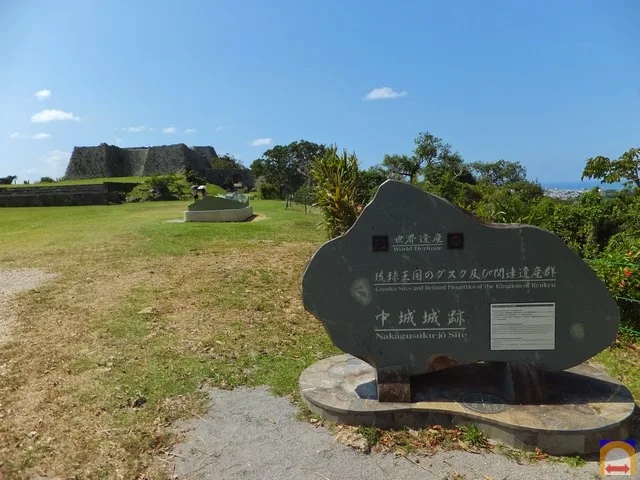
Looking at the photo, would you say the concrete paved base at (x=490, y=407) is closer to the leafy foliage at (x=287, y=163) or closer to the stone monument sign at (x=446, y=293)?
the stone monument sign at (x=446, y=293)

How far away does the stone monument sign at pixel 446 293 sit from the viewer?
3121mm

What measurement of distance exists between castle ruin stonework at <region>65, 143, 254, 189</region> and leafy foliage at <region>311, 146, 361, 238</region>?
49.5m

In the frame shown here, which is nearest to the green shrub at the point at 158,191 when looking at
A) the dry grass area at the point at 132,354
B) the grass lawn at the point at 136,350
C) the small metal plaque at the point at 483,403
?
the grass lawn at the point at 136,350

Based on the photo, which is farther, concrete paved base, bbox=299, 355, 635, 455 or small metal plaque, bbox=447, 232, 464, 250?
small metal plaque, bbox=447, 232, 464, 250

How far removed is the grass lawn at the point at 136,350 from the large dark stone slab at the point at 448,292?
107cm

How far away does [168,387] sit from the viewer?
3.93m

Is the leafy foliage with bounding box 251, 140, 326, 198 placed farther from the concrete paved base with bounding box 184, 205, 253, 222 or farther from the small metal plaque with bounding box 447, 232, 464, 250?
the small metal plaque with bounding box 447, 232, 464, 250

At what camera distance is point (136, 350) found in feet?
15.8

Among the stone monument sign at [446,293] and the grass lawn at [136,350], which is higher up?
the stone monument sign at [446,293]

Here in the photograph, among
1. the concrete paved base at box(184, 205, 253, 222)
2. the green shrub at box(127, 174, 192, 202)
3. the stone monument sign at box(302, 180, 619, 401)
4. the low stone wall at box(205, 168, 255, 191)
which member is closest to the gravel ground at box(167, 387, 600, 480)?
the stone monument sign at box(302, 180, 619, 401)

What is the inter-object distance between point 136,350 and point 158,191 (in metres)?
33.1

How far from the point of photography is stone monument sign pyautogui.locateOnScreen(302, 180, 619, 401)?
10.2 ft

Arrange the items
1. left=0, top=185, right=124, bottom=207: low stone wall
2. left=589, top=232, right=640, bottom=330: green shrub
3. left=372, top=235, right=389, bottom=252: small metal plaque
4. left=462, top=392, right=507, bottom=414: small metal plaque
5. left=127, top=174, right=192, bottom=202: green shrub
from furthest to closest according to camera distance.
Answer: left=127, top=174, right=192, bottom=202: green shrub
left=0, top=185, right=124, bottom=207: low stone wall
left=589, top=232, right=640, bottom=330: green shrub
left=372, top=235, right=389, bottom=252: small metal plaque
left=462, top=392, right=507, bottom=414: small metal plaque

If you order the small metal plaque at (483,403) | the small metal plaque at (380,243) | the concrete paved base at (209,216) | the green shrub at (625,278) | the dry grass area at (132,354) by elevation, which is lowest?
the dry grass area at (132,354)
